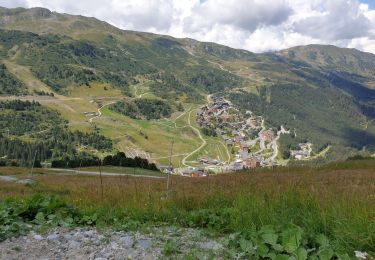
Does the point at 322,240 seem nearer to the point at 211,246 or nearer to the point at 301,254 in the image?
the point at 301,254

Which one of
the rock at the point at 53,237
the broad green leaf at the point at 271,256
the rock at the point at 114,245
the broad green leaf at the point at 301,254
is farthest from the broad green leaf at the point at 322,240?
the rock at the point at 53,237

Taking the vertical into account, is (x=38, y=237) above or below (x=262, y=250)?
below

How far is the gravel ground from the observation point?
5.88 meters

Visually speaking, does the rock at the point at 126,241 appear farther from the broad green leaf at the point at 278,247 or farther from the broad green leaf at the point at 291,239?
the broad green leaf at the point at 291,239

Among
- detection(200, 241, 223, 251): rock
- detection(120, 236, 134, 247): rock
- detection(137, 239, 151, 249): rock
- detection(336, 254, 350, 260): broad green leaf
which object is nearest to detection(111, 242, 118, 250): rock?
detection(120, 236, 134, 247): rock

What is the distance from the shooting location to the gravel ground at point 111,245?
19.3ft

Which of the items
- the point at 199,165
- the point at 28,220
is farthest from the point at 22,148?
the point at 28,220

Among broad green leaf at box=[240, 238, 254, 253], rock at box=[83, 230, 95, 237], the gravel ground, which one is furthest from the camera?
rock at box=[83, 230, 95, 237]

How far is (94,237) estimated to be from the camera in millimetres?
6797

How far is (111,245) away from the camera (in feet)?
20.6

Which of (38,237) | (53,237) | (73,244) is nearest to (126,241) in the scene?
(73,244)

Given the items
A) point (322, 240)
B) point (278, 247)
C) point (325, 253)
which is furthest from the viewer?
point (322, 240)

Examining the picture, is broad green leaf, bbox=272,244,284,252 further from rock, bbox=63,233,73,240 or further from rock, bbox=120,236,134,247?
rock, bbox=63,233,73,240

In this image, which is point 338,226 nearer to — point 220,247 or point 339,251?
point 339,251
